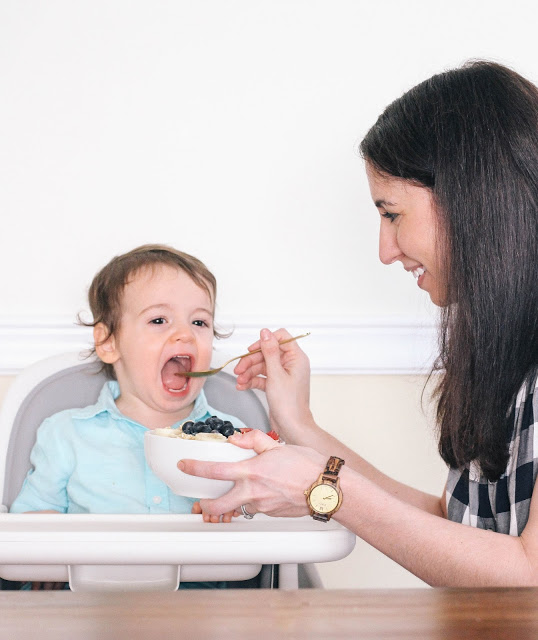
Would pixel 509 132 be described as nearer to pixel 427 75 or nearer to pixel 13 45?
pixel 427 75

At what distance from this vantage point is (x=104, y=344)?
1711 mm

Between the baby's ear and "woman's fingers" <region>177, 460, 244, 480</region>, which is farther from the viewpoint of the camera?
the baby's ear

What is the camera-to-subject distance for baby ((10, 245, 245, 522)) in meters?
1.50

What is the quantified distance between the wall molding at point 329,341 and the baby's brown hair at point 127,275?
141 millimetres

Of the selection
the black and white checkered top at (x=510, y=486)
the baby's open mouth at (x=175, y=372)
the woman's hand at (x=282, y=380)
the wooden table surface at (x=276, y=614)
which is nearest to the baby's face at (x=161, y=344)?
the baby's open mouth at (x=175, y=372)

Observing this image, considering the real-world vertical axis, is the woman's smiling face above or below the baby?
above

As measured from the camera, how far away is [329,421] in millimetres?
1926

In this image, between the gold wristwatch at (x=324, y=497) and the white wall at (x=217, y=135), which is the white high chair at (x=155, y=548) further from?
the white wall at (x=217, y=135)

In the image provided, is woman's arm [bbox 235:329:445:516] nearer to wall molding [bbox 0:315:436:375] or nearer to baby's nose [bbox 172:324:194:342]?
baby's nose [bbox 172:324:194:342]

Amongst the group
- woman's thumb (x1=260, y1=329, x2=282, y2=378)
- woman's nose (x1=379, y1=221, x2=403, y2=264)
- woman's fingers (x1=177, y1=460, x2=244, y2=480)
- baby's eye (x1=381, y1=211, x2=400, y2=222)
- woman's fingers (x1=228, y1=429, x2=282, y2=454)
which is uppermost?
baby's eye (x1=381, y1=211, x2=400, y2=222)

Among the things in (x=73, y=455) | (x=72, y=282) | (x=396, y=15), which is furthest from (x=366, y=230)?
(x=73, y=455)

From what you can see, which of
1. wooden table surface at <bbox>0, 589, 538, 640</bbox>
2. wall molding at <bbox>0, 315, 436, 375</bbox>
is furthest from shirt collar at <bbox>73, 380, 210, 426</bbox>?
wooden table surface at <bbox>0, 589, 538, 640</bbox>

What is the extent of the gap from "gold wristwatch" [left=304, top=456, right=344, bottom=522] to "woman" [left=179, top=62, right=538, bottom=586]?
13mm

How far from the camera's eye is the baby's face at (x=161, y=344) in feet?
5.38
